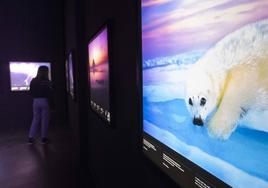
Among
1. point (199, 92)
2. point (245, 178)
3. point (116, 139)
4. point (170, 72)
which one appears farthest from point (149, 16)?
point (116, 139)

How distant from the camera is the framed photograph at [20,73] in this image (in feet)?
23.8

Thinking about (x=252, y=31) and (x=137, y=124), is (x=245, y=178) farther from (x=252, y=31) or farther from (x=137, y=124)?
(x=137, y=124)

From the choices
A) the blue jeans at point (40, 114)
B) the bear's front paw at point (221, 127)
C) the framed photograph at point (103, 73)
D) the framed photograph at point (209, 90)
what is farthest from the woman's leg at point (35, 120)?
the bear's front paw at point (221, 127)

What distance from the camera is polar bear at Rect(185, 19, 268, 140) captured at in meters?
0.59

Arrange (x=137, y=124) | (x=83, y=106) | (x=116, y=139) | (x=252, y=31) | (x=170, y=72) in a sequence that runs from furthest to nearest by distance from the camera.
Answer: (x=83, y=106)
(x=116, y=139)
(x=137, y=124)
(x=170, y=72)
(x=252, y=31)

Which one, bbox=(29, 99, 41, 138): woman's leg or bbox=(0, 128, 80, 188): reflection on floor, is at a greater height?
bbox=(29, 99, 41, 138): woman's leg

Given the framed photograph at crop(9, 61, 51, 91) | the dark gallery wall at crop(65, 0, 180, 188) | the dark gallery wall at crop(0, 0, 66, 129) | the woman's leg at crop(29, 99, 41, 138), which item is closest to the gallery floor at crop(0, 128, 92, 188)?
the woman's leg at crop(29, 99, 41, 138)

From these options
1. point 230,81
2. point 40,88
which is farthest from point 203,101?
point 40,88

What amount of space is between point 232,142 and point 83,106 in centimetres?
338

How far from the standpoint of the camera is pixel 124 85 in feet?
6.14

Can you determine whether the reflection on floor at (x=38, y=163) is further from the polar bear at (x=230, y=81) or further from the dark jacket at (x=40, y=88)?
the polar bear at (x=230, y=81)

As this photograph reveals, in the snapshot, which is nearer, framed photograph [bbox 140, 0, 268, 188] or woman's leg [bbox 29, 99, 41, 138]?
framed photograph [bbox 140, 0, 268, 188]

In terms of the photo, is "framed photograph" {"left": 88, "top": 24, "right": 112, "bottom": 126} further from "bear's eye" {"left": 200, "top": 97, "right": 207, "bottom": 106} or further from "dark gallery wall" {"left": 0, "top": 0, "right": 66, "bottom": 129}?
"dark gallery wall" {"left": 0, "top": 0, "right": 66, "bottom": 129}

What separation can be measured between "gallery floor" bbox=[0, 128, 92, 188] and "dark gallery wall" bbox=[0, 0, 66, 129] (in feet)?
4.88
